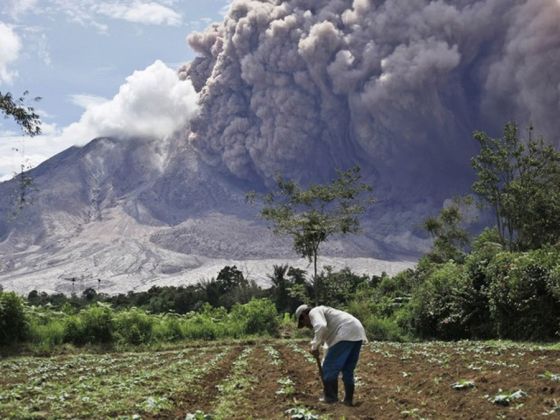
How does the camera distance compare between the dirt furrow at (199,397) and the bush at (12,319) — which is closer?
the dirt furrow at (199,397)

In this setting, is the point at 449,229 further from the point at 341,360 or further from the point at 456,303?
the point at 341,360

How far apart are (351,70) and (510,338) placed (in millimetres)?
154726

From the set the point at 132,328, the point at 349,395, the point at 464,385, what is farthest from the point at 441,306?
the point at 349,395

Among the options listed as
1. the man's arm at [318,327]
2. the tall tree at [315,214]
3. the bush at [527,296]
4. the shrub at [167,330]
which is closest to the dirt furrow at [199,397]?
the man's arm at [318,327]

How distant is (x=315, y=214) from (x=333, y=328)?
3055 cm

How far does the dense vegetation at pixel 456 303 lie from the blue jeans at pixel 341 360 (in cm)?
1267

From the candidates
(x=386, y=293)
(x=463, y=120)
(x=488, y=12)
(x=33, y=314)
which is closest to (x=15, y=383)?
(x=33, y=314)

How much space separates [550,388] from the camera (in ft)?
31.0

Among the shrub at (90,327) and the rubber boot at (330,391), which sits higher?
the rubber boot at (330,391)

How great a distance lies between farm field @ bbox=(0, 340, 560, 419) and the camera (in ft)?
31.4

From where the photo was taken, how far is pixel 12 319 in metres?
28.2

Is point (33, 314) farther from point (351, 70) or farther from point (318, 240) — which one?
point (351, 70)

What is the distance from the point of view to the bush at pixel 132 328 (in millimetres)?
30906

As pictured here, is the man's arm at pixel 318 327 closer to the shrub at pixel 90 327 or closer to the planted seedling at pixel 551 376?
the planted seedling at pixel 551 376
